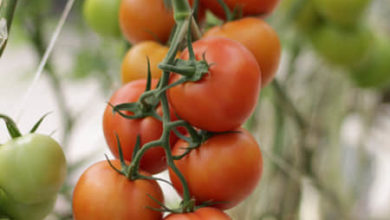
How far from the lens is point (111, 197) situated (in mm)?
303

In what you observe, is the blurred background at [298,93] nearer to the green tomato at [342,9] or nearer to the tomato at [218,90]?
the green tomato at [342,9]

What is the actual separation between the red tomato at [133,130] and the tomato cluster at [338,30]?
1.66 feet

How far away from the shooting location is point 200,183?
1.01 feet

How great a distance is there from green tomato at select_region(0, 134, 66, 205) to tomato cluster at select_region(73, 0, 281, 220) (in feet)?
0.08

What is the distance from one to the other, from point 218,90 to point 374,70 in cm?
74

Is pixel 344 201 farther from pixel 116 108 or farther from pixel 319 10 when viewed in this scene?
pixel 116 108

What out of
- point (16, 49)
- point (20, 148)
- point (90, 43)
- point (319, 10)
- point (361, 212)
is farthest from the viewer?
point (361, 212)

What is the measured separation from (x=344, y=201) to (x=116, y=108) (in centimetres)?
68

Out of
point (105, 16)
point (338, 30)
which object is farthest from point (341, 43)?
point (105, 16)

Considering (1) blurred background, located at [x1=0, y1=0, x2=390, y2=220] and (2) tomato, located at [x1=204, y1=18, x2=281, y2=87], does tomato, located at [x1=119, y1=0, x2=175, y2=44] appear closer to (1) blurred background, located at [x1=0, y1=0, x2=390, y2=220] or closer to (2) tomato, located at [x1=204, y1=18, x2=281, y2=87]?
(2) tomato, located at [x1=204, y1=18, x2=281, y2=87]

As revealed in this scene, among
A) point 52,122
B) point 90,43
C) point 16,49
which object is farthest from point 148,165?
point 52,122

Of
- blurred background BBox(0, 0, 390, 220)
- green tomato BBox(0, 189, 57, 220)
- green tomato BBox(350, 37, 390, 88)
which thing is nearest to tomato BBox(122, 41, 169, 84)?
green tomato BBox(0, 189, 57, 220)

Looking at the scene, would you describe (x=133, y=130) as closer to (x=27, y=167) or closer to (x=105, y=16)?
(x=27, y=167)

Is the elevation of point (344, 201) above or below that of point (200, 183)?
below
